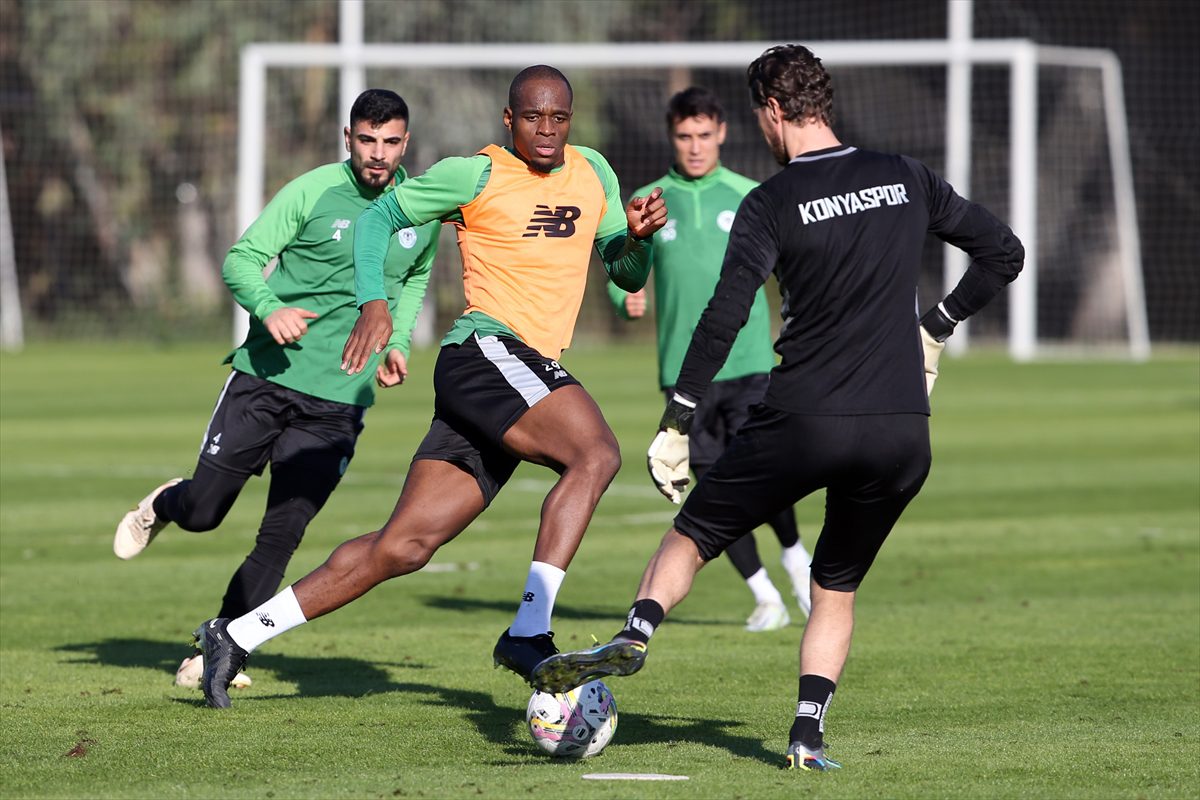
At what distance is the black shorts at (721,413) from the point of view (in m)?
10.5

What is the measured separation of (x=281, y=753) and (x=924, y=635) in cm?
407

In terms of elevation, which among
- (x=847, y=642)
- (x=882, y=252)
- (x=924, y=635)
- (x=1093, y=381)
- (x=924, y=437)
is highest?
(x=882, y=252)

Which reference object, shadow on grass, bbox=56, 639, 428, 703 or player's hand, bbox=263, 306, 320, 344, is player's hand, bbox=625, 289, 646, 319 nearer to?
shadow on grass, bbox=56, 639, 428, 703

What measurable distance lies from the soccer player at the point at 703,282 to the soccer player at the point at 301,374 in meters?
2.24

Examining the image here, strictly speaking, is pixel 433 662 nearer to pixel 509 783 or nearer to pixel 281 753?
pixel 281 753

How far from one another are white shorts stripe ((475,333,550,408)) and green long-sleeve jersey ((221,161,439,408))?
1.34 metres

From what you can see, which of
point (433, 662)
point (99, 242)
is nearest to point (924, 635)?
point (433, 662)

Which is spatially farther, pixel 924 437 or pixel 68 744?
pixel 68 744

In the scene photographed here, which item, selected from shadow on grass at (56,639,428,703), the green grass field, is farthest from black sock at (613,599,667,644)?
shadow on grass at (56,639,428,703)

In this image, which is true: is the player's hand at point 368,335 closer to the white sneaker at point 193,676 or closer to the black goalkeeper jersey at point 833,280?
the black goalkeeper jersey at point 833,280

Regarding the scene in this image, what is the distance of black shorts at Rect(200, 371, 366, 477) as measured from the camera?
8500 mm

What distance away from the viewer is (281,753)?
674 centimetres

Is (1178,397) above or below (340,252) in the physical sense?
below

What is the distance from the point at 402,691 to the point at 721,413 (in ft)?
10.3
